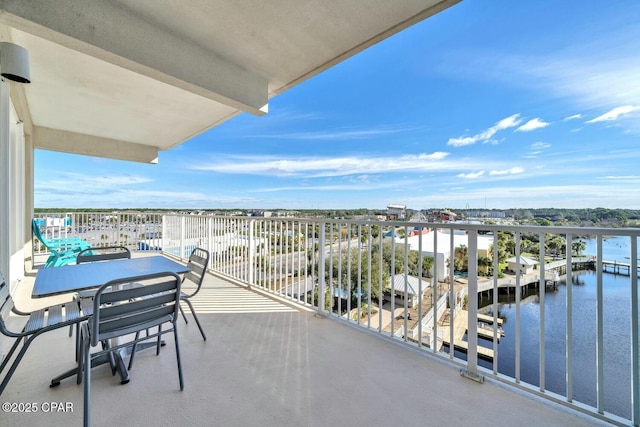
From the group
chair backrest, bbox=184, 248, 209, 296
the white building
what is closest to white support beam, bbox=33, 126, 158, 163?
chair backrest, bbox=184, 248, 209, 296

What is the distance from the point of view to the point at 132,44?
7.82ft

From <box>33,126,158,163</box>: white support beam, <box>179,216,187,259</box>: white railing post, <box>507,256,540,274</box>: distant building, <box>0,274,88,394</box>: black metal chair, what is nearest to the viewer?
<box>0,274,88,394</box>: black metal chair

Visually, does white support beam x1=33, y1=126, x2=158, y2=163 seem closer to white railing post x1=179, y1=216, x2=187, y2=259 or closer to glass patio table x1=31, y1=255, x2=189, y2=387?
white railing post x1=179, y1=216, x2=187, y2=259

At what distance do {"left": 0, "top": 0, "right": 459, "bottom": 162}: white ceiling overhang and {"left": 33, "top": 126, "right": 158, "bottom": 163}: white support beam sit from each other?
116cm

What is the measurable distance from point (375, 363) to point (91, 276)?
2229mm

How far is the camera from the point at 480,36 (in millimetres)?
12016

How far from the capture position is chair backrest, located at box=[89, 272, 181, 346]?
1406 millimetres

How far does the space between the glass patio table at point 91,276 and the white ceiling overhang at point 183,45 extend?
1815 millimetres

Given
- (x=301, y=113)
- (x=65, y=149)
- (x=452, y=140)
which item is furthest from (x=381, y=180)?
(x=65, y=149)

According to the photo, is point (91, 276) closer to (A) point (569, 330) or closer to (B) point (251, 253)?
(B) point (251, 253)

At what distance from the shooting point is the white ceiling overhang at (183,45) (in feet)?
7.18

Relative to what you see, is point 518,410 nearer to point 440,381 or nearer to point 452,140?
point 440,381

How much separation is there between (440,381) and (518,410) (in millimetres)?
446

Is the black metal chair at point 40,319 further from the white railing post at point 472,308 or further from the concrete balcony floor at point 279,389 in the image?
the white railing post at point 472,308
